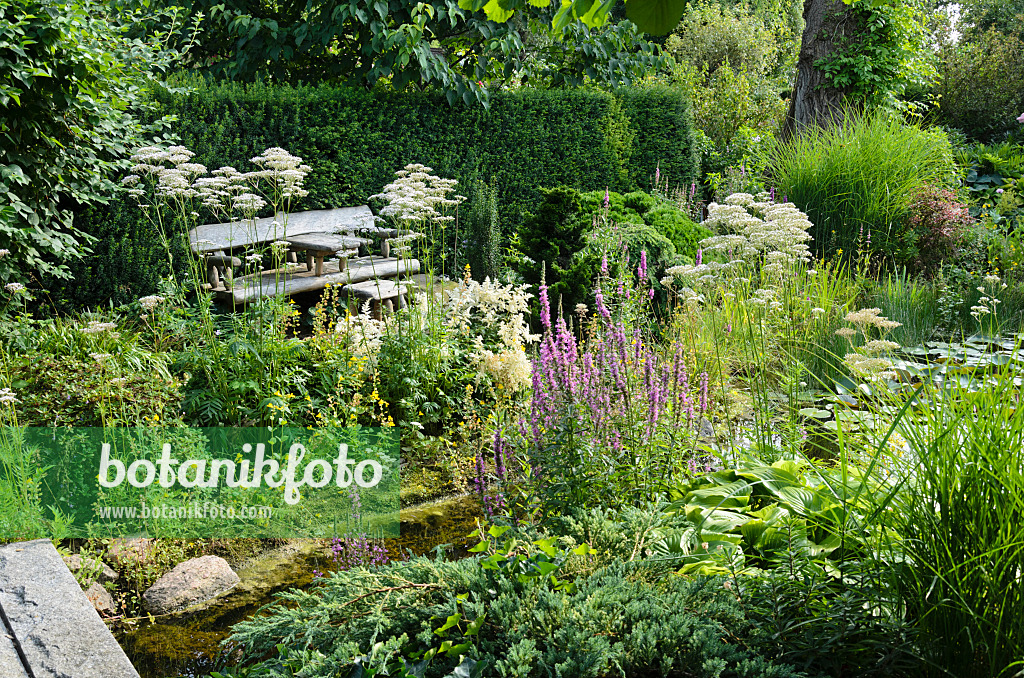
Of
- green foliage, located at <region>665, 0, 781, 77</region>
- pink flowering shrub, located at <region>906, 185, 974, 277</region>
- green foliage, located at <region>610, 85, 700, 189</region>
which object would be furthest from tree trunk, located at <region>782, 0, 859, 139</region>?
green foliage, located at <region>665, 0, 781, 77</region>

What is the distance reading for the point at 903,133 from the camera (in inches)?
319

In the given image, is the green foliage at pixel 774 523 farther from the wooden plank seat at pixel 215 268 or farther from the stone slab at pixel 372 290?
the wooden plank seat at pixel 215 268

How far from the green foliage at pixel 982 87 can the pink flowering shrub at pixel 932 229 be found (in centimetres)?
833

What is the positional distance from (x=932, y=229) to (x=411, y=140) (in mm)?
5398

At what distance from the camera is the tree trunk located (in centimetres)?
1012

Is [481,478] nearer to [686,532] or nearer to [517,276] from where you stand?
[686,532]

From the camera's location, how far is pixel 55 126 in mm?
5332

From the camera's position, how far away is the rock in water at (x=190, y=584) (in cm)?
335

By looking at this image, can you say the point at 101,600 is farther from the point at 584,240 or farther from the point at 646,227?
the point at 646,227

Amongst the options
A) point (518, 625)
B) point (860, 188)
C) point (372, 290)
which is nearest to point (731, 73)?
point (860, 188)

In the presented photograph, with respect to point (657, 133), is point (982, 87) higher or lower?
higher

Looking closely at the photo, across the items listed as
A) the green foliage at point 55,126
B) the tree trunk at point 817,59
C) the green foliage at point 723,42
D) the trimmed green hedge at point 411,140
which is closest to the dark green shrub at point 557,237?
the trimmed green hedge at point 411,140

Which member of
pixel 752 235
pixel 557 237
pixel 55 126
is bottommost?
pixel 557 237

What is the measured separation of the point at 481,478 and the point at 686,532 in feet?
3.13
